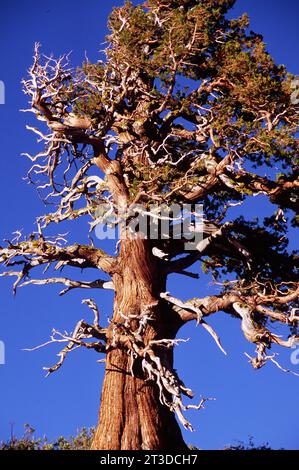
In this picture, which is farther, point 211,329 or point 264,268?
point 264,268

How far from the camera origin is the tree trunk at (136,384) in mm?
13205

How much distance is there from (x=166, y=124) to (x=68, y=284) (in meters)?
4.48

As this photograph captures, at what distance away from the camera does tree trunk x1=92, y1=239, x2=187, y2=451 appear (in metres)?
A: 13.2

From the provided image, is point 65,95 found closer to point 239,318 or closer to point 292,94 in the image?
point 292,94

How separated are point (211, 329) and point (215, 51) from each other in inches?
259

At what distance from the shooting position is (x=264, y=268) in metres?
16.1

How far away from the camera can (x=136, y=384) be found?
1370cm

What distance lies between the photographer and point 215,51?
16719 mm

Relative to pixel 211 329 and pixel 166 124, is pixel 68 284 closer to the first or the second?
pixel 211 329

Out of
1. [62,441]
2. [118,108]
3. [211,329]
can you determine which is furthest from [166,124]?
[62,441]

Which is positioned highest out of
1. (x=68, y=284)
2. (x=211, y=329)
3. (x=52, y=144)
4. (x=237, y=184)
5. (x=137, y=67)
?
(x=137, y=67)
